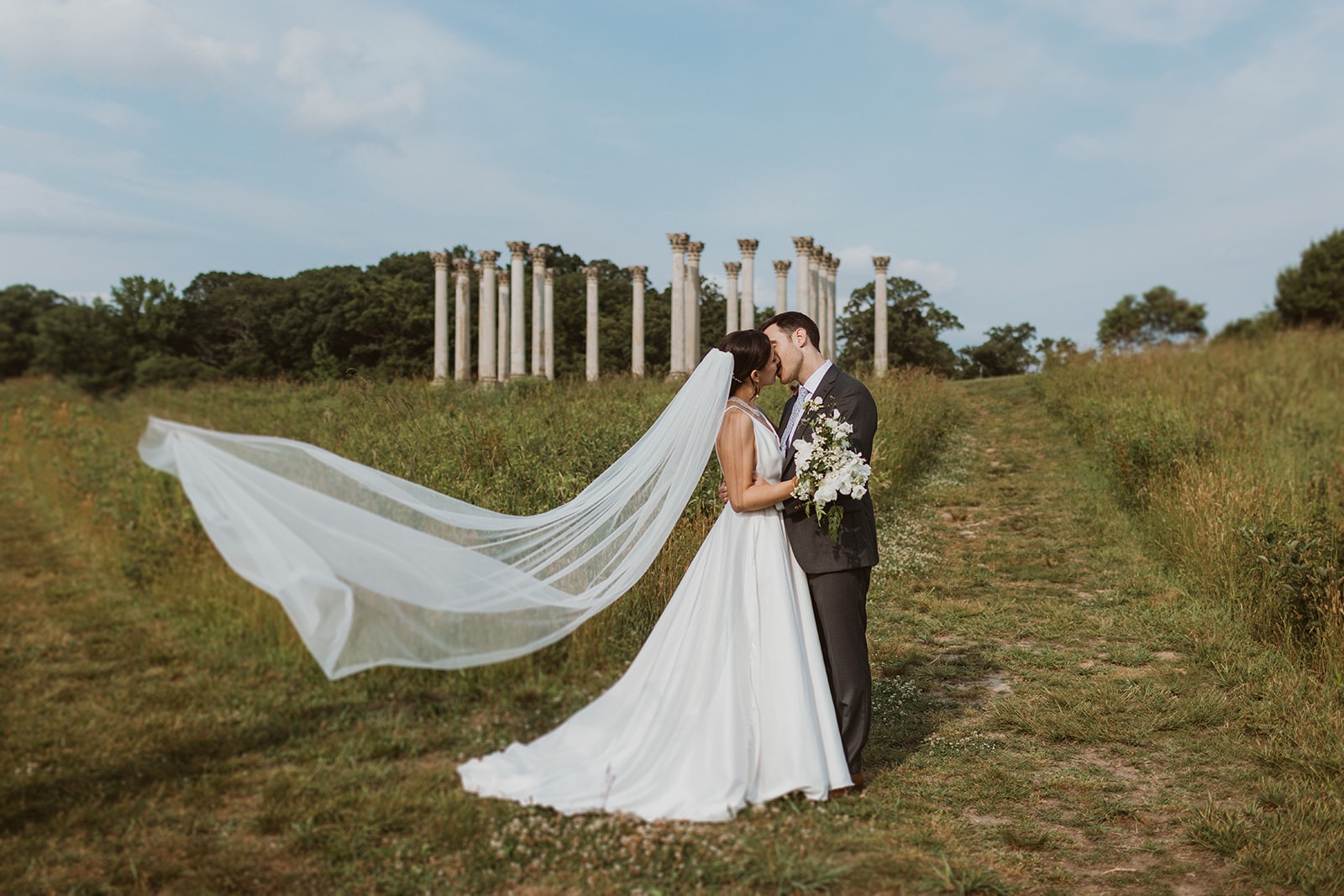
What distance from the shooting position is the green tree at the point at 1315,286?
35281mm

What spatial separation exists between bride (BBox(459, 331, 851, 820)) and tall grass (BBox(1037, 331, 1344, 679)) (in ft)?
14.2

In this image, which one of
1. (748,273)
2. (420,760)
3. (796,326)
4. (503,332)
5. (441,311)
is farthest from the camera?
(503,332)

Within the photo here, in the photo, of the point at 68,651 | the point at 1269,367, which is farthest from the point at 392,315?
the point at 68,651

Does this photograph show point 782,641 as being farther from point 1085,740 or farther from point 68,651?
point 68,651

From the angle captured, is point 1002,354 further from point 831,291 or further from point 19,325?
point 19,325

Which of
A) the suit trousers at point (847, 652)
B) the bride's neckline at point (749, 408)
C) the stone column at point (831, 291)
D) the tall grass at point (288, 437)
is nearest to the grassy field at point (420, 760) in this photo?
the tall grass at point (288, 437)

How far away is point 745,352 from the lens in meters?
5.12

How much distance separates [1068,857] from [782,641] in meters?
1.65

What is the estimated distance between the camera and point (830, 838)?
14.7ft

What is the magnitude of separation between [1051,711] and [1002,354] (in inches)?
2127

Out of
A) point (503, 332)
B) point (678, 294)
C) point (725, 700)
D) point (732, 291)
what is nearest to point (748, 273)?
point (732, 291)

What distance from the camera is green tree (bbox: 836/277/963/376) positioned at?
52.1m

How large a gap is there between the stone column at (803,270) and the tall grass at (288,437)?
20.0 m

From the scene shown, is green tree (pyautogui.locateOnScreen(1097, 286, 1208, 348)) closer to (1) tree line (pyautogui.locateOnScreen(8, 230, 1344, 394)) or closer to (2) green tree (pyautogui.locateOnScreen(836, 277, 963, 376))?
(1) tree line (pyautogui.locateOnScreen(8, 230, 1344, 394))
